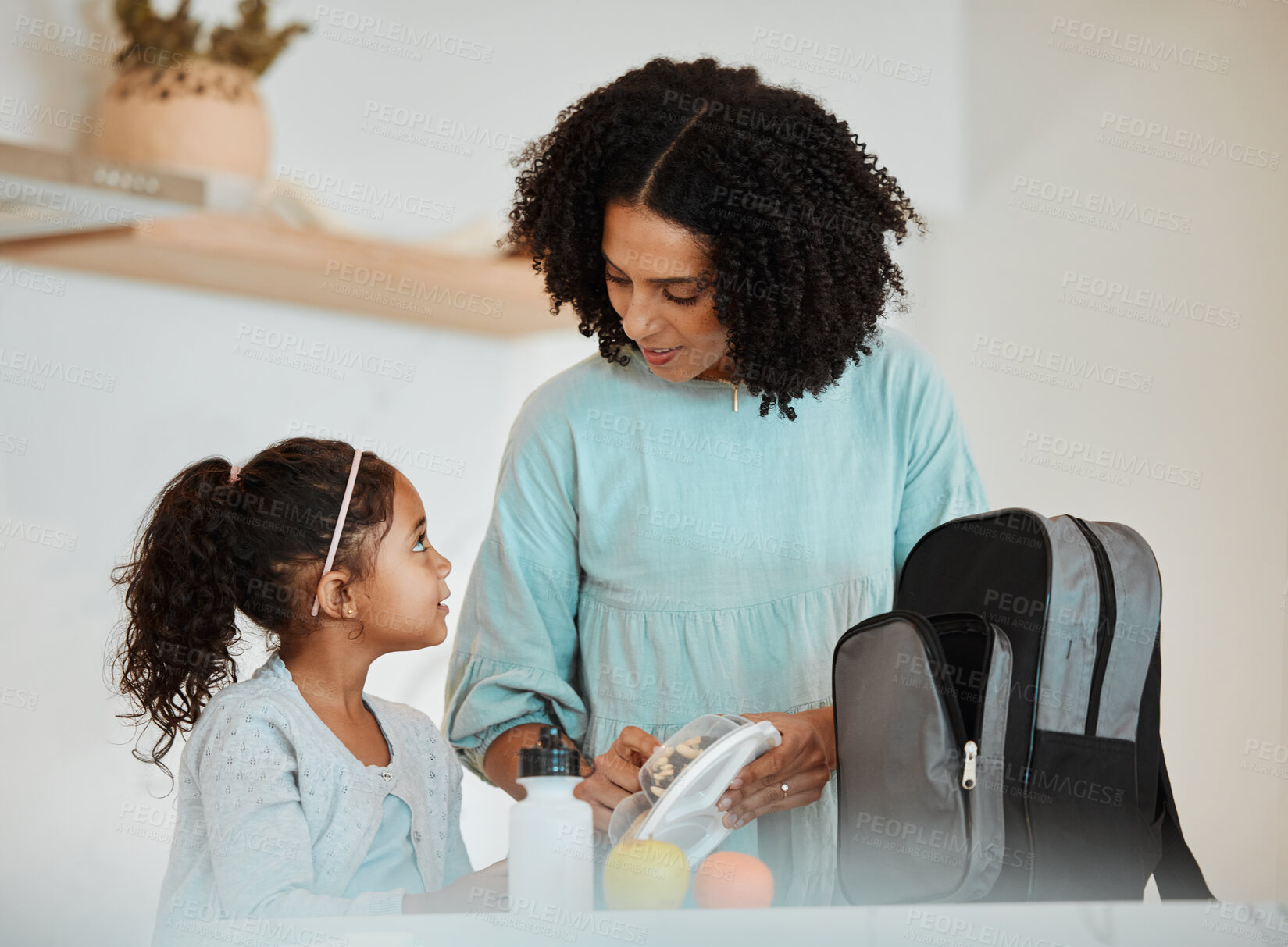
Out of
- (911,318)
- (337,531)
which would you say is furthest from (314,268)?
(911,318)

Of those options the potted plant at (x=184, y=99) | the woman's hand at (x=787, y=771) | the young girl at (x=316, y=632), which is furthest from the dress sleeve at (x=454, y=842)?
the potted plant at (x=184, y=99)

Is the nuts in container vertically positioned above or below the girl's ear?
below

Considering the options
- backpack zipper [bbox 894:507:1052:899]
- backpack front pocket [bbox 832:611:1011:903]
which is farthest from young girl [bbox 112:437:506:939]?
backpack zipper [bbox 894:507:1052:899]

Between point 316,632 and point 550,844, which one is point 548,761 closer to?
point 550,844

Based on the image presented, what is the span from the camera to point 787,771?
0.94m

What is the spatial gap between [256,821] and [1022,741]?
0.55m

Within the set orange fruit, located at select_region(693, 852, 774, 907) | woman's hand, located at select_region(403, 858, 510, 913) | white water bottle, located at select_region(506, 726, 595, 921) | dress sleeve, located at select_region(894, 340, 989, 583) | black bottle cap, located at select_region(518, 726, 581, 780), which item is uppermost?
dress sleeve, located at select_region(894, 340, 989, 583)

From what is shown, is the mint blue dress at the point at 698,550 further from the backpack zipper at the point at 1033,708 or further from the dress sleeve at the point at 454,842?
the backpack zipper at the point at 1033,708

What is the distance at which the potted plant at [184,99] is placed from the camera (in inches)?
62.4

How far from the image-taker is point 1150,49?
1.93 meters

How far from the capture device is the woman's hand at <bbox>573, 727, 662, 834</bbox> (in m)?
0.92

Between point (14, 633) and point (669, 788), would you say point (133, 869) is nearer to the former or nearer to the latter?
point (14, 633)

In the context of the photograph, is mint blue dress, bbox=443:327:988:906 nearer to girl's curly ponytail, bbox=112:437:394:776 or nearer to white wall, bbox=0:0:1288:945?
girl's curly ponytail, bbox=112:437:394:776

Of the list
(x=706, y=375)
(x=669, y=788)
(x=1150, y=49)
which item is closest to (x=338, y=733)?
(x=669, y=788)
